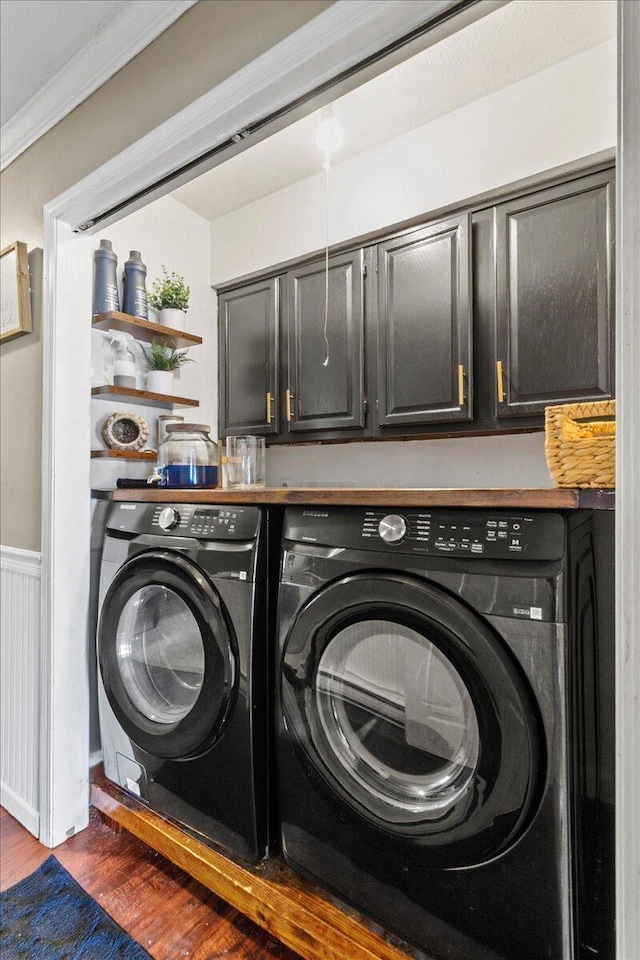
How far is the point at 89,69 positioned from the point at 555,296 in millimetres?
1675

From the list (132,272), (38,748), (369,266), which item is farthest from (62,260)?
(38,748)

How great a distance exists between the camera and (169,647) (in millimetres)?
1604

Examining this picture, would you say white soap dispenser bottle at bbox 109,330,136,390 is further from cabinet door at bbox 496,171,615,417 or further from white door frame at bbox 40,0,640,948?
cabinet door at bbox 496,171,615,417

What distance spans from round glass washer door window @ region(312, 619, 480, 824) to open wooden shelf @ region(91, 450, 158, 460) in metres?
1.17

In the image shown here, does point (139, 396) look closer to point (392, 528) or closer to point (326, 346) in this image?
point (326, 346)

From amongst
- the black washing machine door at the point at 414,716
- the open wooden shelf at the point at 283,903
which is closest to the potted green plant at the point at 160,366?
the black washing machine door at the point at 414,716

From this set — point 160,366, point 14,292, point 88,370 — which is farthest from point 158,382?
point 14,292

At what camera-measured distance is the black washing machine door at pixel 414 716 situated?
0.98 meters

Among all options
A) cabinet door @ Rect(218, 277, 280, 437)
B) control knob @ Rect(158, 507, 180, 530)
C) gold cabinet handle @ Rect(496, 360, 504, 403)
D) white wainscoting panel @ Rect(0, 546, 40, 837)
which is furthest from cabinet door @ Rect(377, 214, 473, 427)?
white wainscoting panel @ Rect(0, 546, 40, 837)

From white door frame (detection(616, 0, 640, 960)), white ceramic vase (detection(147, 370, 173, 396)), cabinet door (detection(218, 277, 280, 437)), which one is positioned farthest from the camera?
→ cabinet door (detection(218, 277, 280, 437))

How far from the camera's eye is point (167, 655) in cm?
161

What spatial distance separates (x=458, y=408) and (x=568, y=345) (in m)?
0.43

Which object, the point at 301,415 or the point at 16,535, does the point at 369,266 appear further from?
the point at 16,535

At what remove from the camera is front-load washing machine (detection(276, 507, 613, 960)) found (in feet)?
3.09
